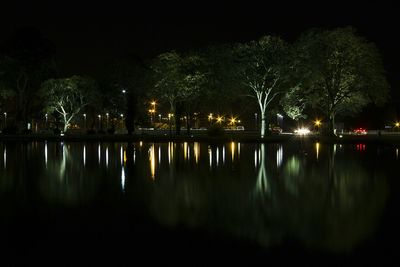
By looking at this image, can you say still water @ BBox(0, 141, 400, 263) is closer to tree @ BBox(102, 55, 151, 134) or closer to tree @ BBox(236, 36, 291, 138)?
tree @ BBox(236, 36, 291, 138)

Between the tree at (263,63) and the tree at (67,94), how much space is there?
26264mm

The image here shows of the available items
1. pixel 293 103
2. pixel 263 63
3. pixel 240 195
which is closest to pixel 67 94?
pixel 263 63

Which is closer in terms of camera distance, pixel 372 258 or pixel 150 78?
pixel 372 258

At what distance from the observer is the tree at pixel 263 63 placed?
61.7 meters

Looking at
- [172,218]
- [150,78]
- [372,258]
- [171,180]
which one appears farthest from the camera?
[150,78]

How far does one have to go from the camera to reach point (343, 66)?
6184cm

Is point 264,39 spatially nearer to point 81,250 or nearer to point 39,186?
point 39,186

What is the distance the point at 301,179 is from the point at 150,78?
58.4 metres

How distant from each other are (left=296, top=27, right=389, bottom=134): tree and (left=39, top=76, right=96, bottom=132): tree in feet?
110

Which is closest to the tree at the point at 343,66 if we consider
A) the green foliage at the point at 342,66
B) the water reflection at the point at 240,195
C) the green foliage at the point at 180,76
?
the green foliage at the point at 342,66

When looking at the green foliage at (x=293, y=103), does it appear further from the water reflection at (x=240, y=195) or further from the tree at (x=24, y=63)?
the water reflection at (x=240, y=195)

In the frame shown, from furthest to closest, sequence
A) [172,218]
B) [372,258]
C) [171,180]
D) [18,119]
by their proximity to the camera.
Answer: [18,119] < [171,180] < [172,218] < [372,258]

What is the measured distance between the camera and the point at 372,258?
27.4ft

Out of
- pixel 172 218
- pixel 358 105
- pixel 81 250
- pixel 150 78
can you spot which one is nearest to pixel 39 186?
pixel 172 218
